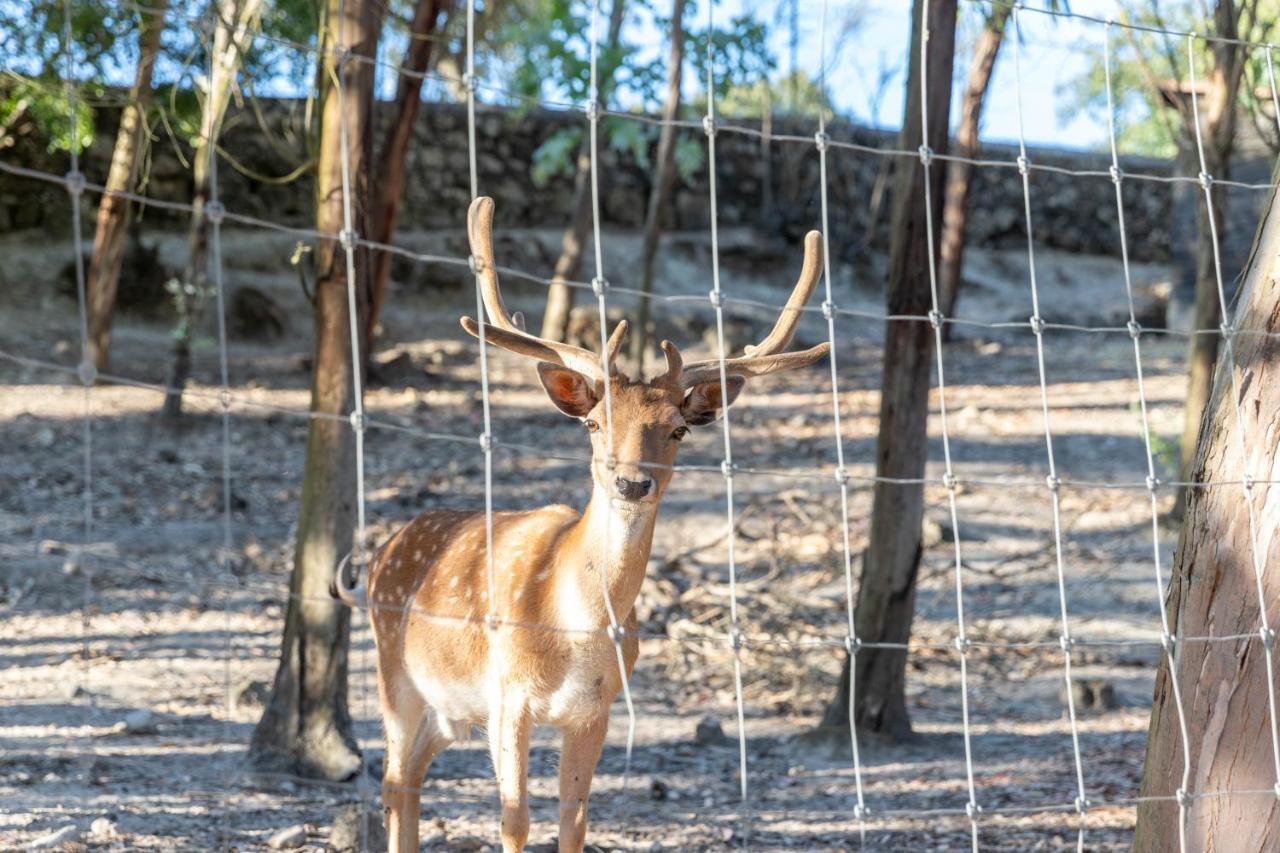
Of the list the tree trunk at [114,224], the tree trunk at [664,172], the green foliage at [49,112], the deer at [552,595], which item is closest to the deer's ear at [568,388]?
the deer at [552,595]

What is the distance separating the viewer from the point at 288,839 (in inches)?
183

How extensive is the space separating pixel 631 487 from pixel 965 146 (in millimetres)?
9078

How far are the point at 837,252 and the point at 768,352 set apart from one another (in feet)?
49.1

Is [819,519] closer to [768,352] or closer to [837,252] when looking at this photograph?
[768,352]

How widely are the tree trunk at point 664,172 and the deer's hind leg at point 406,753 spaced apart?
7.44 metres

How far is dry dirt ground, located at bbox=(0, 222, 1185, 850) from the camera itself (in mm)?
5207

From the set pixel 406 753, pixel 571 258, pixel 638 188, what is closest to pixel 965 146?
pixel 571 258

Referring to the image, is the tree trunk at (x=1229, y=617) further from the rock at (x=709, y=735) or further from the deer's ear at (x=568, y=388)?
the rock at (x=709, y=735)

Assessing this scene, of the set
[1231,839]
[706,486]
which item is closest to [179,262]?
[706,486]

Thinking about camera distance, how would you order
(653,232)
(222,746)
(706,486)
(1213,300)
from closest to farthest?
(222,746), (1213,300), (706,486), (653,232)

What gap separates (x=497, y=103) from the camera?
57.8ft

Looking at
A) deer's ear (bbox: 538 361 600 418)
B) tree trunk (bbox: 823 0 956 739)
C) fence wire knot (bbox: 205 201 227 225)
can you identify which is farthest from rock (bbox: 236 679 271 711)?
fence wire knot (bbox: 205 201 227 225)

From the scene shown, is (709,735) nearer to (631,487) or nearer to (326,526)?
(326,526)

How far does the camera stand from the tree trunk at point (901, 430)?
19.1 feet
